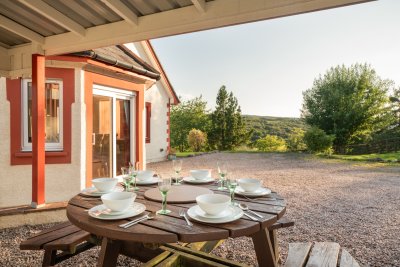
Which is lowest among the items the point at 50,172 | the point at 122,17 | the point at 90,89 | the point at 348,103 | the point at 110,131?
the point at 50,172

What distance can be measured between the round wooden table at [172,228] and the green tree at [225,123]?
69.4ft

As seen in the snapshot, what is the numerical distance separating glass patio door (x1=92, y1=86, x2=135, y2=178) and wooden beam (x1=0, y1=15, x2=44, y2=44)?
1.61m

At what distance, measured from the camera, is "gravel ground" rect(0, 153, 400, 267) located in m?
3.06

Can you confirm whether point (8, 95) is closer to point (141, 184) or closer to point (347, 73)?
point (141, 184)

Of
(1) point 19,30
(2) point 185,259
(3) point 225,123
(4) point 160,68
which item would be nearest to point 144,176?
(2) point 185,259

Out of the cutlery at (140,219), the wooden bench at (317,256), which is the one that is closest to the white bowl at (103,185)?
the cutlery at (140,219)

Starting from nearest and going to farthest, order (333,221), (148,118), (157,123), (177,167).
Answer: (177,167), (333,221), (148,118), (157,123)

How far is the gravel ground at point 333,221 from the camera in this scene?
3.06 metres

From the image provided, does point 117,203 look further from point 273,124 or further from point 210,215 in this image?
point 273,124

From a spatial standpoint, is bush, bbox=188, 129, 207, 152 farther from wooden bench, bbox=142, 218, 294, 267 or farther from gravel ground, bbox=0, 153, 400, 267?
wooden bench, bbox=142, 218, 294, 267

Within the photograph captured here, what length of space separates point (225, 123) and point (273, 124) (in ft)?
52.8

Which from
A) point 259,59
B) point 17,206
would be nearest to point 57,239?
point 17,206

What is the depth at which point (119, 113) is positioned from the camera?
614 centimetres

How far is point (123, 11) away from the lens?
305 cm
